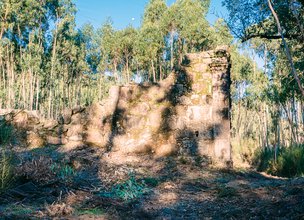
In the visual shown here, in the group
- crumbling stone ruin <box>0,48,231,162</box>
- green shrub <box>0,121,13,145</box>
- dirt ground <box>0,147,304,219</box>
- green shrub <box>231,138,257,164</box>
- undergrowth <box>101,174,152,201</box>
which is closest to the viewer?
dirt ground <box>0,147,304,219</box>

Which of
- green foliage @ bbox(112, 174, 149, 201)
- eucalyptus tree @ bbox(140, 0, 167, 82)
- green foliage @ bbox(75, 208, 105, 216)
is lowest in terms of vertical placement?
green foliage @ bbox(112, 174, 149, 201)

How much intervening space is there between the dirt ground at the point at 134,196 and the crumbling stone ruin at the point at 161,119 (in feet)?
4.91

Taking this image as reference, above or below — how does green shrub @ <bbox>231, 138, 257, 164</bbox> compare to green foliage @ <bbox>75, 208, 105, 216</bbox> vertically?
below

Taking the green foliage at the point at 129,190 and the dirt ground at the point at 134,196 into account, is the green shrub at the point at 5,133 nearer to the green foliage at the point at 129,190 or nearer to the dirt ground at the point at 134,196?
the dirt ground at the point at 134,196

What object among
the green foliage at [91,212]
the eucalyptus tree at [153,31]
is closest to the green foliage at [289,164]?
the green foliage at [91,212]

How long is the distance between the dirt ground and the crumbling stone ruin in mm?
1498

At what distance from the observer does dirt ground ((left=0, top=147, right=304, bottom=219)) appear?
416 cm

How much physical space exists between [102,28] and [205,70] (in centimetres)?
3053

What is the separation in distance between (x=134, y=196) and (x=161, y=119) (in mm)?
4657

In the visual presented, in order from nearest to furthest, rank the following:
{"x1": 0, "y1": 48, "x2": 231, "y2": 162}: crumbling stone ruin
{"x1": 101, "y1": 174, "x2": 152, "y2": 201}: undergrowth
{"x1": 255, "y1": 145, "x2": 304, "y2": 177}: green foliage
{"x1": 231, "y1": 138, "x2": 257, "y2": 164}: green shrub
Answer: {"x1": 101, "y1": 174, "x2": 152, "y2": 201}: undergrowth < {"x1": 255, "y1": 145, "x2": 304, "y2": 177}: green foliage < {"x1": 0, "y1": 48, "x2": 231, "y2": 162}: crumbling stone ruin < {"x1": 231, "y1": 138, "x2": 257, "y2": 164}: green shrub

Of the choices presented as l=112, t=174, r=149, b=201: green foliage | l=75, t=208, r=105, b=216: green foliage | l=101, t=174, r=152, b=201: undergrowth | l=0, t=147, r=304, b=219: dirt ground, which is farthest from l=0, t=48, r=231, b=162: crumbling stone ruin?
l=75, t=208, r=105, b=216: green foliage

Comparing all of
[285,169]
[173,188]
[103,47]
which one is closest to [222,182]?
[173,188]

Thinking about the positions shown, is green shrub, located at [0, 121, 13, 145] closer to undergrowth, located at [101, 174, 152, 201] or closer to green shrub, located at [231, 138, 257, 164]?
undergrowth, located at [101, 174, 152, 201]

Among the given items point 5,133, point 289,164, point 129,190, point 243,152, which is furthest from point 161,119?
point 243,152
